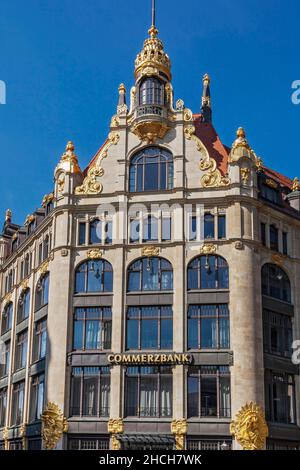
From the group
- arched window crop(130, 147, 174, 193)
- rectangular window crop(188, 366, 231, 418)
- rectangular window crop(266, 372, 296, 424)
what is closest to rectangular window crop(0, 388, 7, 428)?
rectangular window crop(188, 366, 231, 418)

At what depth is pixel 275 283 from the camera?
59.8 metres

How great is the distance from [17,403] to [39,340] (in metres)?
6.92

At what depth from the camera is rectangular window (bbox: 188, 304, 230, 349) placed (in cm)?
5597

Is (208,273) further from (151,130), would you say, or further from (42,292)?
(42,292)

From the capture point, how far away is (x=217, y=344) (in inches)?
2200

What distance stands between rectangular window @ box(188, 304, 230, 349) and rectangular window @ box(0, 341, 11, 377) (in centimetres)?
2108

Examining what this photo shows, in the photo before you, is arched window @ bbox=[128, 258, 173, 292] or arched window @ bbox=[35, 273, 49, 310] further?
arched window @ bbox=[35, 273, 49, 310]

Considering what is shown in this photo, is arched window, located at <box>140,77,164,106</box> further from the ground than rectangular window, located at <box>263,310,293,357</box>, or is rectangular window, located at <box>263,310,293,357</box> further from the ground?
arched window, located at <box>140,77,164,106</box>

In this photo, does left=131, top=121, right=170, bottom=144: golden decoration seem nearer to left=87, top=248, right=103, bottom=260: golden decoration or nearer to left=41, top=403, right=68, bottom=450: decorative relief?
left=87, top=248, right=103, bottom=260: golden decoration

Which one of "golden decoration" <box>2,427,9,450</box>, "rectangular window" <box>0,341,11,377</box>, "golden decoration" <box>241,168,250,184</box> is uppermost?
"golden decoration" <box>241,168,250,184</box>

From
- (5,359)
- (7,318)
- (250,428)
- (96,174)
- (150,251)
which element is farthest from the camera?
(7,318)

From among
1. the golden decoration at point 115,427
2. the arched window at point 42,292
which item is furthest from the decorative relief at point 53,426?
the arched window at point 42,292

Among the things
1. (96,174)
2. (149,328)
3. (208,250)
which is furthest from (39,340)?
(208,250)
